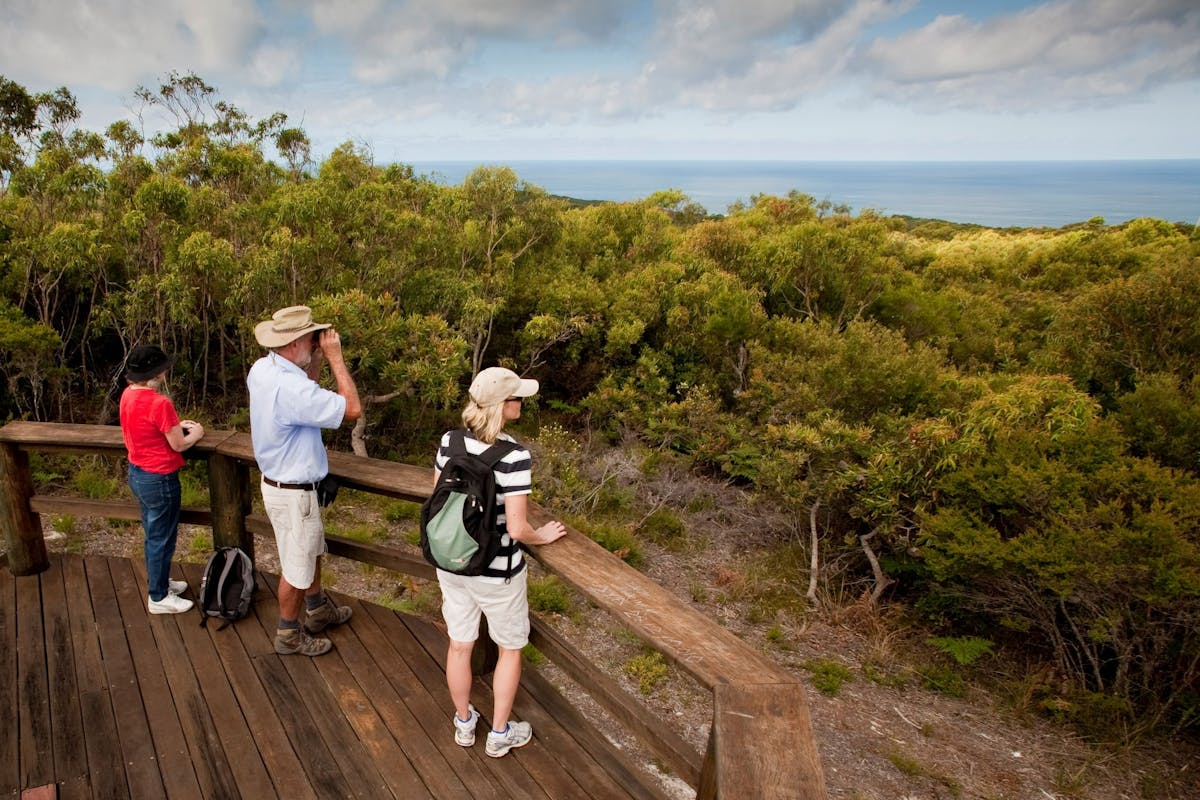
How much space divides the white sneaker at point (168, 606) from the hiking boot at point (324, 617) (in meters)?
0.72

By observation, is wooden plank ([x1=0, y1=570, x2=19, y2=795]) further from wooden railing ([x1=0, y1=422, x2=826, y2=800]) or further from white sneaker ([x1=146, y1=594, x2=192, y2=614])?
white sneaker ([x1=146, y1=594, x2=192, y2=614])

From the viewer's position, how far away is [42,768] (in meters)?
2.74

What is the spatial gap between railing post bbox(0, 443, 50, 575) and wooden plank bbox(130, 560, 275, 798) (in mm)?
1100

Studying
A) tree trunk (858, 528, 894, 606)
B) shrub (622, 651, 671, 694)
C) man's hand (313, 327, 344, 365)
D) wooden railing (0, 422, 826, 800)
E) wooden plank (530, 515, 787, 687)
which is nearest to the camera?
wooden railing (0, 422, 826, 800)

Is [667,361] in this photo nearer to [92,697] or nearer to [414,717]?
[414,717]

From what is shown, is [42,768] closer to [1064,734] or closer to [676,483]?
[1064,734]

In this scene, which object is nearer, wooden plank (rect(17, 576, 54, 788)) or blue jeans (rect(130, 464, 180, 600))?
wooden plank (rect(17, 576, 54, 788))

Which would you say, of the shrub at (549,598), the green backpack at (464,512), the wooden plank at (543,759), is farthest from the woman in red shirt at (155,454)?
the shrub at (549,598)

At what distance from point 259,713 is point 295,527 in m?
0.83

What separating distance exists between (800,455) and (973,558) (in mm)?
2105

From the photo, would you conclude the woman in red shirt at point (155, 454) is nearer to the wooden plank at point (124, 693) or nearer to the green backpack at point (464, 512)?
the wooden plank at point (124, 693)

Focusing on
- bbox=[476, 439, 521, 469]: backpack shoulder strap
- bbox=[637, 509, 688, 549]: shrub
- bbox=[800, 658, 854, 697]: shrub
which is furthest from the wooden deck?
bbox=[637, 509, 688, 549]: shrub

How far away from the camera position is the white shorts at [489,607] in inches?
113

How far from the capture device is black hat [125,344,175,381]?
340 centimetres
